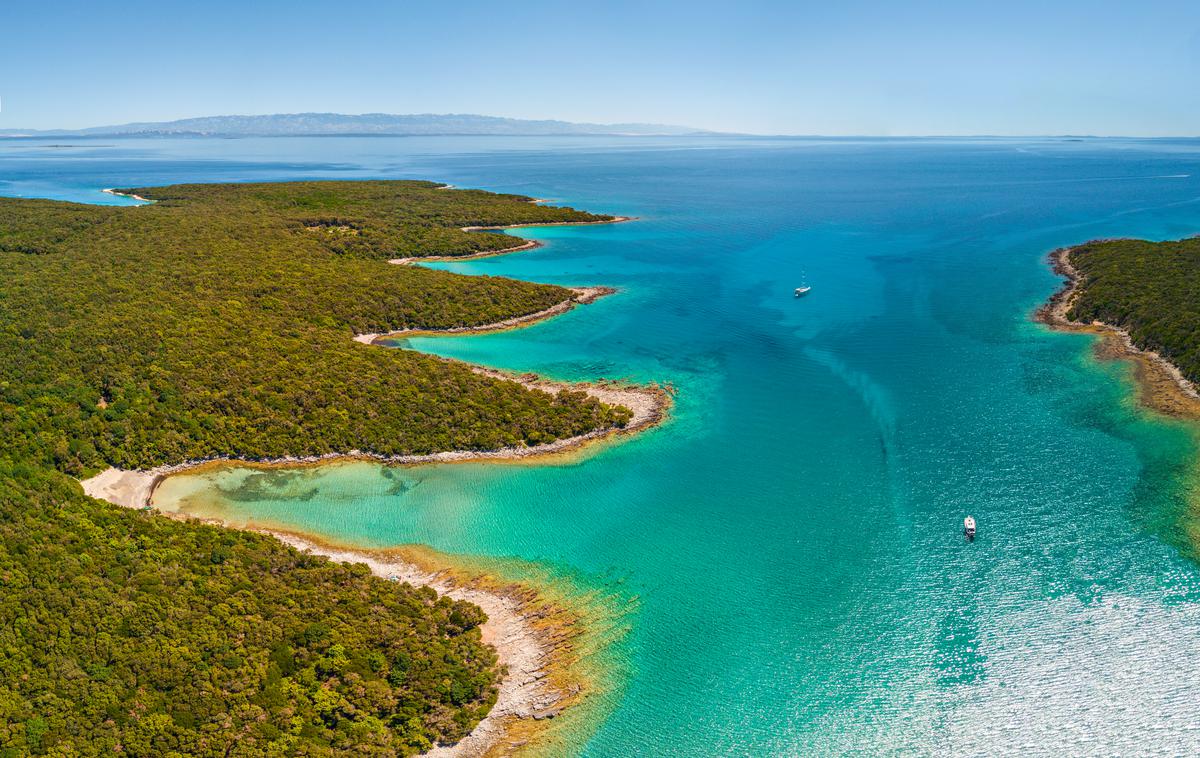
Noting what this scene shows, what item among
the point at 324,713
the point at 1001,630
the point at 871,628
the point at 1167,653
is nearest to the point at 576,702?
the point at 324,713

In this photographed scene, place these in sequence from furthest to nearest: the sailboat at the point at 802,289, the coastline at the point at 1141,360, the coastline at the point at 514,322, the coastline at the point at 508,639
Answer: the sailboat at the point at 802,289 < the coastline at the point at 514,322 < the coastline at the point at 1141,360 < the coastline at the point at 508,639

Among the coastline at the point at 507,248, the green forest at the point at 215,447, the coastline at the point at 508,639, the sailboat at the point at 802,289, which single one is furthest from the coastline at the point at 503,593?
the coastline at the point at 507,248

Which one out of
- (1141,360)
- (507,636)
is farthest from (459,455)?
(1141,360)

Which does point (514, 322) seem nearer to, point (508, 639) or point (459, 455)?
point (459, 455)

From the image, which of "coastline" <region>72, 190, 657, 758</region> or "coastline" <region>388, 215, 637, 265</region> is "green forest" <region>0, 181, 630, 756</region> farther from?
"coastline" <region>388, 215, 637, 265</region>

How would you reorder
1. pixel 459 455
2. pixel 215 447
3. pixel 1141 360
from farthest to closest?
pixel 1141 360, pixel 459 455, pixel 215 447

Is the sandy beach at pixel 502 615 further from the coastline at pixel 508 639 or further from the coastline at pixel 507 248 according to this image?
the coastline at pixel 507 248
